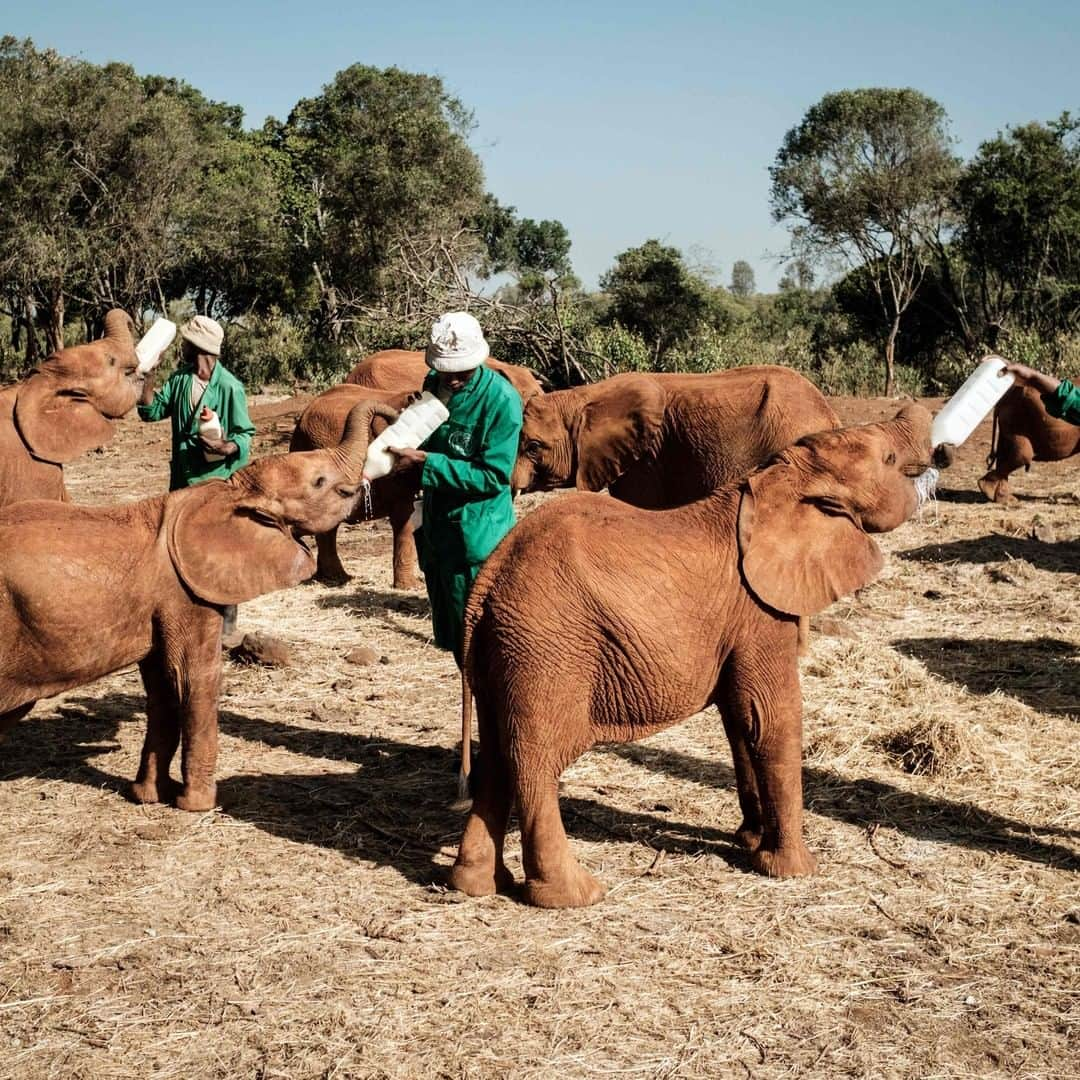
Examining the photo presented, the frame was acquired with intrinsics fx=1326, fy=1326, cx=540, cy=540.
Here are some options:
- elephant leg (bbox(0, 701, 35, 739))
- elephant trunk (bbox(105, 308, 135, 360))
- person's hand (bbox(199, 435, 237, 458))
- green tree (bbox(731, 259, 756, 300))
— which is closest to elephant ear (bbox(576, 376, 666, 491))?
person's hand (bbox(199, 435, 237, 458))

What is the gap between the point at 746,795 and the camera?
5.91 meters

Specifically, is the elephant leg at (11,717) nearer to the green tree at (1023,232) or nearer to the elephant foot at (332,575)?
the elephant foot at (332,575)

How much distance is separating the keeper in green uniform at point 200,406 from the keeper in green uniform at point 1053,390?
14.6ft

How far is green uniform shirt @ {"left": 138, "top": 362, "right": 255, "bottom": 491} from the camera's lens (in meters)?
8.09

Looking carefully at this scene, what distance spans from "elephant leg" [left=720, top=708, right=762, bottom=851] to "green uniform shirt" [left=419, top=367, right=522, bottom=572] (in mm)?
1391

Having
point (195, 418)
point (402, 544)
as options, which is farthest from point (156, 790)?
point (402, 544)

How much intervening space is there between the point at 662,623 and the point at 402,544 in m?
6.66

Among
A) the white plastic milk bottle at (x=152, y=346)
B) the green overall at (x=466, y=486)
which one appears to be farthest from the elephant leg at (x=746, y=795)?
the white plastic milk bottle at (x=152, y=346)

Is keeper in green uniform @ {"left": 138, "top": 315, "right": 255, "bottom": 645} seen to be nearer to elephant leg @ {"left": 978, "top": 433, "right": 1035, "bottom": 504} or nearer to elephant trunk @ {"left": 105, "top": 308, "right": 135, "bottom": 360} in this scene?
elephant trunk @ {"left": 105, "top": 308, "right": 135, "bottom": 360}

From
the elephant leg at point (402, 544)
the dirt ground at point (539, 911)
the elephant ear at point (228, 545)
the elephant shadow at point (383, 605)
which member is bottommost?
the dirt ground at point (539, 911)

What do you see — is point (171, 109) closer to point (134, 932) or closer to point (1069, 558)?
point (1069, 558)

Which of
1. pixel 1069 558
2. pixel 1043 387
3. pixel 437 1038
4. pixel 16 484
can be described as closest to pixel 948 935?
pixel 437 1038

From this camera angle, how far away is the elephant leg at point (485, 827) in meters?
5.37

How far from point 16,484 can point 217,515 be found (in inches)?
88.4
